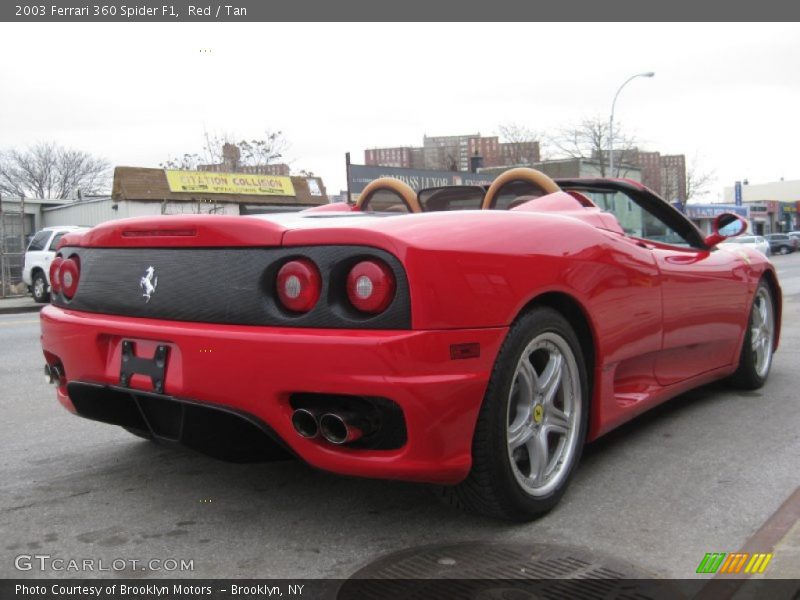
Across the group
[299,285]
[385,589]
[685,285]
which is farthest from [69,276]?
[685,285]

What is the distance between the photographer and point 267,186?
1339 inches

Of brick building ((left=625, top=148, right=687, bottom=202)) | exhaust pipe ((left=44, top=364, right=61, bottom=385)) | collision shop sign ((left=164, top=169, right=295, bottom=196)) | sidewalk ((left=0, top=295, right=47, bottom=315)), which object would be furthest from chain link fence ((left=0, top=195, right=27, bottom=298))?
brick building ((left=625, top=148, right=687, bottom=202))

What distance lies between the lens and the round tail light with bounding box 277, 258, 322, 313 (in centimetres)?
250

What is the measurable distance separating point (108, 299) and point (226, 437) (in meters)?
0.79

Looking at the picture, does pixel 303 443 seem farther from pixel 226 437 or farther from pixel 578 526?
pixel 578 526

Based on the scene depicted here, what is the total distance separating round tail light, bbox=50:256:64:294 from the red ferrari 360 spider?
2cm

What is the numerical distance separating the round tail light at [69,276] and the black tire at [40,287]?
16463 millimetres

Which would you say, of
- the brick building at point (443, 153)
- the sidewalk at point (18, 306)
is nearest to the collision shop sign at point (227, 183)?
the sidewalk at point (18, 306)

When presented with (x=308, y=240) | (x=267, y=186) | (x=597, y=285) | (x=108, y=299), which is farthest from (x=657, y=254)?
(x=267, y=186)

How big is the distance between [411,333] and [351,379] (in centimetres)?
23

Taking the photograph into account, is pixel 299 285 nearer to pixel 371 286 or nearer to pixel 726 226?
pixel 371 286

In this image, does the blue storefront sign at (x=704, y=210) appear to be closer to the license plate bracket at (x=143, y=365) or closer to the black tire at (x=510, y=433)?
the black tire at (x=510, y=433)

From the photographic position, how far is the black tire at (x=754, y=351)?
16.2 ft

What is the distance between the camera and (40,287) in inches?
724
